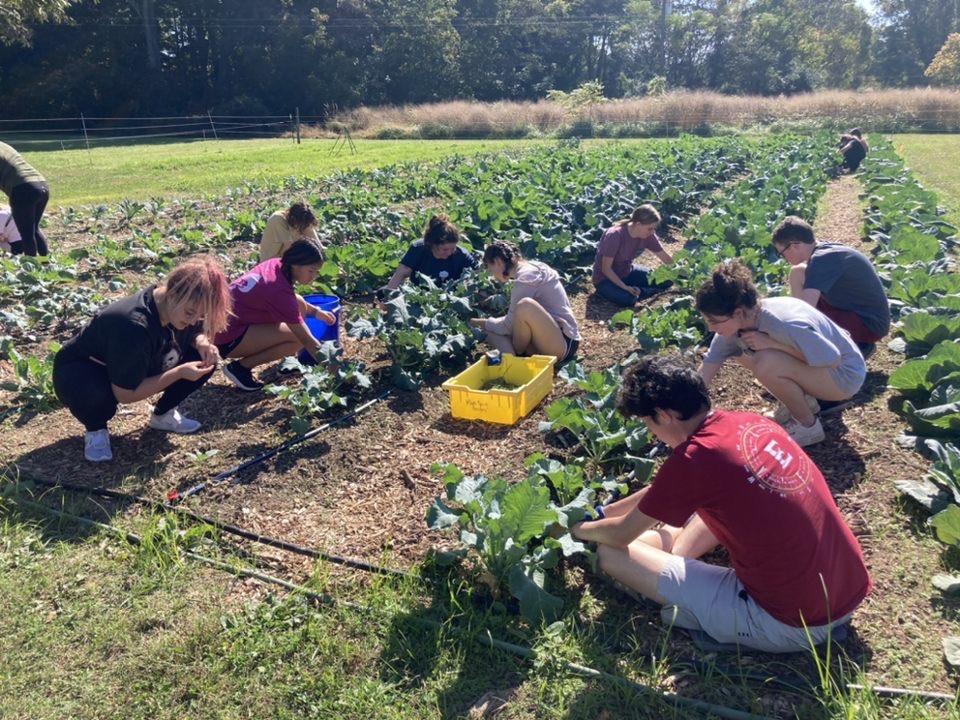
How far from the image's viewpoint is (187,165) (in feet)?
76.5

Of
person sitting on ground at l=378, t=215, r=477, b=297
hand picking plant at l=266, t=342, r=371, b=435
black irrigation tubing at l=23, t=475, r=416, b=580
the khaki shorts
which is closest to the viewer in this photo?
the khaki shorts

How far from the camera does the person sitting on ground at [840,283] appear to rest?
5664 millimetres

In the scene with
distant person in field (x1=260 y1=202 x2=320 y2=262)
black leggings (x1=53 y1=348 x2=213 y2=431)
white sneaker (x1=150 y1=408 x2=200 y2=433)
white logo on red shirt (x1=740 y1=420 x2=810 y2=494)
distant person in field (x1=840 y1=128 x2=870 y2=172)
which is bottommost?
distant person in field (x1=840 y1=128 x2=870 y2=172)

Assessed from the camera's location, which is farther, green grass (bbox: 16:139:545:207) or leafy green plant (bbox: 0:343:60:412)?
green grass (bbox: 16:139:545:207)

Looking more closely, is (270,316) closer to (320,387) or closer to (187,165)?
(320,387)

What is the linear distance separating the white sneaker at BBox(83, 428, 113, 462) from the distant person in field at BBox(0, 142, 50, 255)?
19.0 feet

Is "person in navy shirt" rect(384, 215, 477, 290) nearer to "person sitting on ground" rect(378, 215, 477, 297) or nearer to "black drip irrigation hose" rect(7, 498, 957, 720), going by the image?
"person sitting on ground" rect(378, 215, 477, 297)

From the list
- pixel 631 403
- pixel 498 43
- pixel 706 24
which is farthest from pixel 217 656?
pixel 706 24

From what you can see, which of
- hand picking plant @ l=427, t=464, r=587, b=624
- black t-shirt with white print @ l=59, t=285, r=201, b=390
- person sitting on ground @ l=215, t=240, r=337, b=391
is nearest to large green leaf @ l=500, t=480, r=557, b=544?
hand picking plant @ l=427, t=464, r=587, b=624

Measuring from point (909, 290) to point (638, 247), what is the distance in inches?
105

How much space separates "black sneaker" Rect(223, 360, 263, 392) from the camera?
6.16m

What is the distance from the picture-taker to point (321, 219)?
11.9m

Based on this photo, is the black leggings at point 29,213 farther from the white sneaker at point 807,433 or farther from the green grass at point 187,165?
the white sneaker at point 807,433

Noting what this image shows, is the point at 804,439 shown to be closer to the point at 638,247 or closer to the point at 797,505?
the point at 797,505
